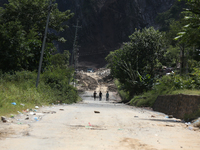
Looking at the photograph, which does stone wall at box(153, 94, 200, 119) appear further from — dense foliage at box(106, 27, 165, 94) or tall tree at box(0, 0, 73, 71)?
dense foliage at box(106, 27, 165, 94)

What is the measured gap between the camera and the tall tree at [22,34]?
2153 centimetres

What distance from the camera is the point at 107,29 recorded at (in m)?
134

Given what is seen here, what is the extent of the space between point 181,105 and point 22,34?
16646 mm

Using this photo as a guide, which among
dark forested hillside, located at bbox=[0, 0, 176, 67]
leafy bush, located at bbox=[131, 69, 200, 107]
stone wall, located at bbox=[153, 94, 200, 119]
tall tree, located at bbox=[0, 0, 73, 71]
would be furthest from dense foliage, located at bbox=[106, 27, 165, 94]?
dark forested hillside, located at bbox=[0, 0, 176, 67]

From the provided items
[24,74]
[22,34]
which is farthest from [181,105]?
[22,34]

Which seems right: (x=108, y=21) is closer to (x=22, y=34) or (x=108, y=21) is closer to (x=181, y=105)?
(x=22, y=34)

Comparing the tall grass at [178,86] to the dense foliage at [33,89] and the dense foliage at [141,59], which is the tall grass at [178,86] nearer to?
the dense foliage at [33,89]

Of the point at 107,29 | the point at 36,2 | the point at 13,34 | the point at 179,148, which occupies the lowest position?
the point at 179,148

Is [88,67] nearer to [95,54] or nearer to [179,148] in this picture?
[95,54]

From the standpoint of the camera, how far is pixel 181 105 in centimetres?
1173

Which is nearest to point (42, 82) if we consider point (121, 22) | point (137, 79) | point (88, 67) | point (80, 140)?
point (137, 79)

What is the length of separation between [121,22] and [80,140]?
429 feet

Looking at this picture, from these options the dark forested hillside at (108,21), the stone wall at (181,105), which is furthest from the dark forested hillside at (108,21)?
the stone wall at (181,105)

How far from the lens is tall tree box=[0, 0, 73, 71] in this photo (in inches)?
848
